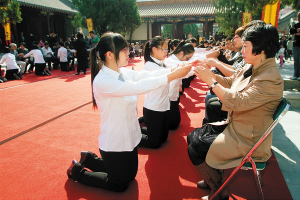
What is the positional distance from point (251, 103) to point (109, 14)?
16.5 m

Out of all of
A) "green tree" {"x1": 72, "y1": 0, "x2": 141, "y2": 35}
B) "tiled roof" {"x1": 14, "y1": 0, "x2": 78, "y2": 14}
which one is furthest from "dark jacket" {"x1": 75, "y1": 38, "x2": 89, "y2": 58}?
"tiled roof" {"x1": 14, "y1": 0, "x2": 78, "y2": 14}

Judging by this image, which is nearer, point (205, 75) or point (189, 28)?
point (205, 75)

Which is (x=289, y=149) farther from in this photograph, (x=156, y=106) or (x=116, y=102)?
(x=116, y=102)

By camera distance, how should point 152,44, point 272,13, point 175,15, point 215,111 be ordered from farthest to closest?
point 175,15
point 272,13
point 152,44
point 215,111

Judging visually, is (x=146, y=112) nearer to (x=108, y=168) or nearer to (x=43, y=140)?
(x=108, y=168)

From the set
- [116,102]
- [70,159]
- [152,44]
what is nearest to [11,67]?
[70,159]

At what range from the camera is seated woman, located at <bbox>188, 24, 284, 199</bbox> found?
5.51 ft

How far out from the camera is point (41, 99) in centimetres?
588

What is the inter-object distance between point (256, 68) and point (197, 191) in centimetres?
135

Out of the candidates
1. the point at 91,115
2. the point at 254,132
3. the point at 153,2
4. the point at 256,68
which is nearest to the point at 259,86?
the point at 256,68

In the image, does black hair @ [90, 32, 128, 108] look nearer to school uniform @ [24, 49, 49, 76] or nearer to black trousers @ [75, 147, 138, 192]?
black trousers @ [75, 147, 138, 192]

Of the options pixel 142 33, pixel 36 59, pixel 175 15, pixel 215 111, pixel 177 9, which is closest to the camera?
pixel 215 111

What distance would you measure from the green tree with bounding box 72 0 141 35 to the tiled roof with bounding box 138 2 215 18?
21.2 feet

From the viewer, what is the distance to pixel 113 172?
2.11 metres
